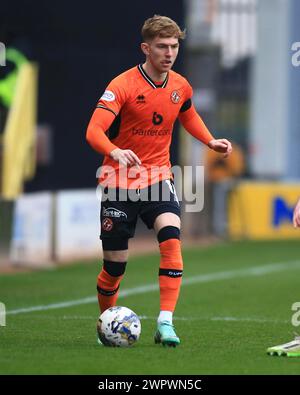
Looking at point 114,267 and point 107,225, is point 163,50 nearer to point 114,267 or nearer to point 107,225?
point 107,225

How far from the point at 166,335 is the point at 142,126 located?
1.54 m

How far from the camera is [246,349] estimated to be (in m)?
8.33

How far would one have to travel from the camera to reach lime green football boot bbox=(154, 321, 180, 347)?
833cm

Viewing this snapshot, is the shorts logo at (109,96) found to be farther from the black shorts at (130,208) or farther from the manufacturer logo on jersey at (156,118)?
the black shorts at (130,208)

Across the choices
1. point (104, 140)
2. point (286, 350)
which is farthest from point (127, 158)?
point (286, 350)

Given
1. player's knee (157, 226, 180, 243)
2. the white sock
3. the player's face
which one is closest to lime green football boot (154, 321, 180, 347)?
the white sock

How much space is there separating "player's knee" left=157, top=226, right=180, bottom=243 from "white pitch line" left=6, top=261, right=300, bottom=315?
2.91 metres

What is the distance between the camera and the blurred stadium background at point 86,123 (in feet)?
58.6

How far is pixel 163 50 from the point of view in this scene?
861 cm

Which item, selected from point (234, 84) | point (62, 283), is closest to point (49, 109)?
point (62, 283)

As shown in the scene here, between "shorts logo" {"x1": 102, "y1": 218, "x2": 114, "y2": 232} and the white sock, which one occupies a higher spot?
"shorts logo" {"x1": 102, "y1": 218, "x2": 114, "y2": 232}

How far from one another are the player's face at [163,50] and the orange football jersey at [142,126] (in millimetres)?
196

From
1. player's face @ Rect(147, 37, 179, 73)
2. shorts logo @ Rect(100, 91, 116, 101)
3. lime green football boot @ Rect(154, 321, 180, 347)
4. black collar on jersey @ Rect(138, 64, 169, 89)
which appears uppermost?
player's face @ Rect(147, 37, 179, 73)

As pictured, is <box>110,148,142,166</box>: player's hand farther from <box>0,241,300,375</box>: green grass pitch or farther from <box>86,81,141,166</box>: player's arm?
<box>0,241,300,375</box>: green grass pitch
